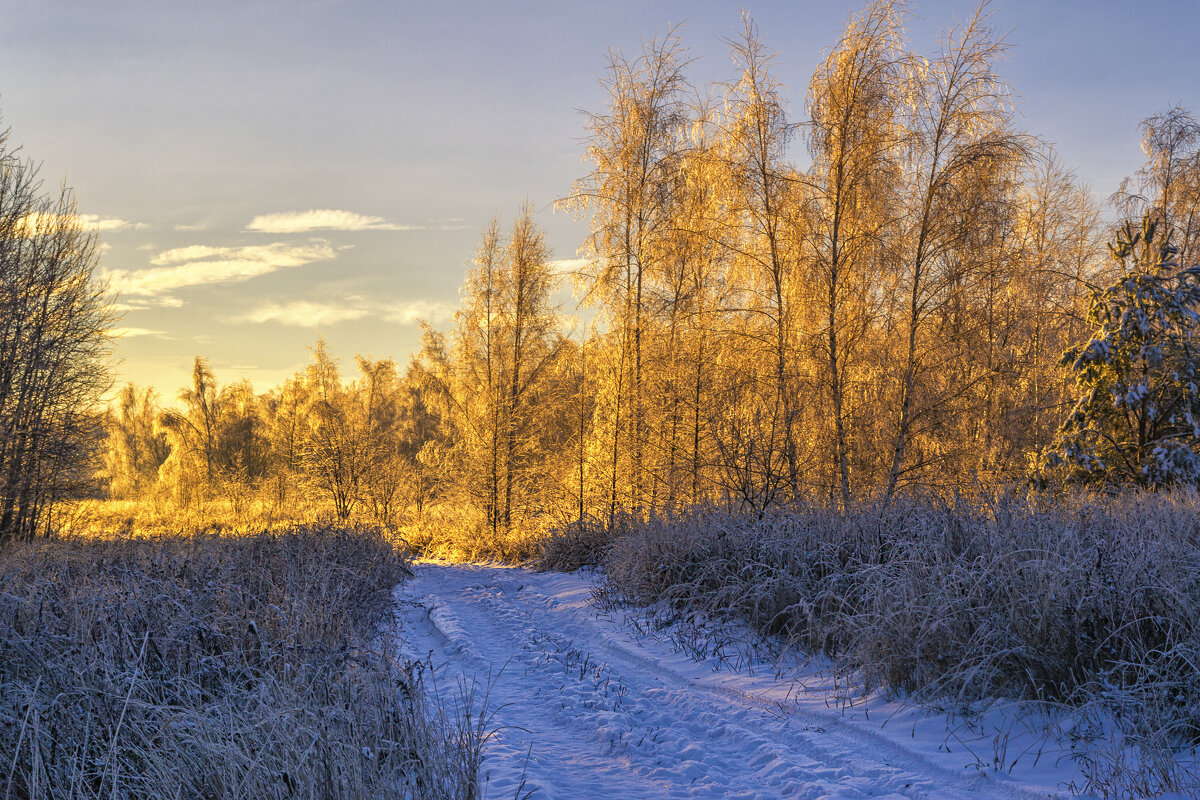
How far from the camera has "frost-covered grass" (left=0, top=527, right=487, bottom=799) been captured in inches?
128

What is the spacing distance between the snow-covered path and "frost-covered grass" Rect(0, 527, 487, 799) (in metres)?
0.74

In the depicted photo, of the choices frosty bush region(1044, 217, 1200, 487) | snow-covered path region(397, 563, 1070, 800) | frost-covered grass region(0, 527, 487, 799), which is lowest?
snow-covered path region(397, 563, 1070, 800)

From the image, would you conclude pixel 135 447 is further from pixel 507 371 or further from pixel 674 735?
pixel 674 735

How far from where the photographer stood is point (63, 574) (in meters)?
7.76

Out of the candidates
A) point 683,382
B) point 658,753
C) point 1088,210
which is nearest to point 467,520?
point 683,382

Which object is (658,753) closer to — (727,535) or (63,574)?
(727,535)

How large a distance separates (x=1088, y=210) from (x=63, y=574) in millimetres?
28781

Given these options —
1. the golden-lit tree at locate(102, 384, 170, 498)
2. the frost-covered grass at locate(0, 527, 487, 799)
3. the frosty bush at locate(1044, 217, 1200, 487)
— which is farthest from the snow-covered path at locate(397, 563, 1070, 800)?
the golden-lit tree at locate(102, 384, 170, 498)

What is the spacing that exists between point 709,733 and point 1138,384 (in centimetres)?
1049

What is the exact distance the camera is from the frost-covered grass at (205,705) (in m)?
3.26

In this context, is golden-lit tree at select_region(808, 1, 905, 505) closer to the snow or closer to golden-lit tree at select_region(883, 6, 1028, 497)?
golden-lit tree at select_region(883, 6, 1028, 497)

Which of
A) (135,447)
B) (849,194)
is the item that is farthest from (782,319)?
(135,447)

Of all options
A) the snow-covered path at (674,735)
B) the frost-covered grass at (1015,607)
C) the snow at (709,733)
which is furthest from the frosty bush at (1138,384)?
the snow-covered path at (674,735)

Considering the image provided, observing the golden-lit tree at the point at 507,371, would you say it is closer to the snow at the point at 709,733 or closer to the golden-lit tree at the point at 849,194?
the golden-lit tree at the point at 849,194
